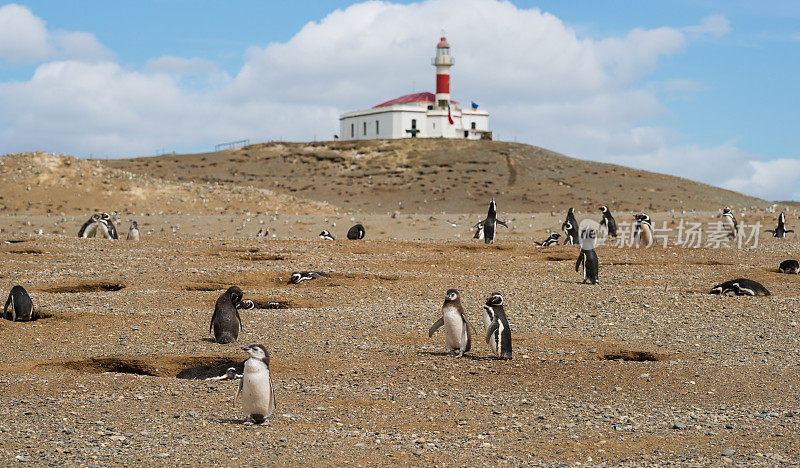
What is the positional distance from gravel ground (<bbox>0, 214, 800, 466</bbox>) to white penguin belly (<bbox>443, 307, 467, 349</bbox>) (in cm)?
31

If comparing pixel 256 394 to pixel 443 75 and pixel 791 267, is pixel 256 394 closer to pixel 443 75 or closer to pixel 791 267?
pixel 791 267

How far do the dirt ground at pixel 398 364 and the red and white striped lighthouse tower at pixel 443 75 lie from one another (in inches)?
2119

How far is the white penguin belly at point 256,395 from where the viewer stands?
683 centimetres

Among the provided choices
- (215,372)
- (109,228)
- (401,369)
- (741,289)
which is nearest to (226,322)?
(215,372)

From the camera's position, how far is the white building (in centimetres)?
6881

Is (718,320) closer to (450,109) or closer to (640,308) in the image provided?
(640,308)

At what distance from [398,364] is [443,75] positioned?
212ft

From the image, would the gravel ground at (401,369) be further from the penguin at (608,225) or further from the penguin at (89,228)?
the penguin at (608,225)

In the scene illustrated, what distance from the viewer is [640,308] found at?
13.1m

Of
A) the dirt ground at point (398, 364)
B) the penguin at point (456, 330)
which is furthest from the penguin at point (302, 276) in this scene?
the penguin at point (456, 330)

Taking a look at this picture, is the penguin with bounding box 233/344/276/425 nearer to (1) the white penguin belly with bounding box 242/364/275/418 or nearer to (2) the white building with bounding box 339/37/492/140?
(1) the white penguin belly with bounding box 242/364/275/418

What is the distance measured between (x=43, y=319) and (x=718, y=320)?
8.89m

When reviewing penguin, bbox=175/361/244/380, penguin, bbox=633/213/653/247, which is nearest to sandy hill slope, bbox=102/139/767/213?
penguin, bbox=633/213/653/247

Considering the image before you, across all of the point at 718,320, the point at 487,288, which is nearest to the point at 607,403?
the point at 718,320
